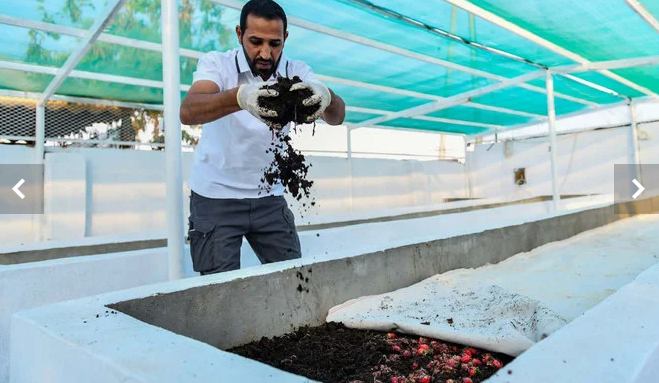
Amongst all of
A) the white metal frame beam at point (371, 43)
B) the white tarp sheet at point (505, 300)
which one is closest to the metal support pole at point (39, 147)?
the white metal frame beam at point (371, 43)

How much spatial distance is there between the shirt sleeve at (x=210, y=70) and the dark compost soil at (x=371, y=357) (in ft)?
3.51

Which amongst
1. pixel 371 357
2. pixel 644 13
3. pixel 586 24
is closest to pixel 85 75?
pixel 371 357

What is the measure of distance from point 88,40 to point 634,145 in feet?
38.8

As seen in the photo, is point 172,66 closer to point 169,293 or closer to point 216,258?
point 216,258

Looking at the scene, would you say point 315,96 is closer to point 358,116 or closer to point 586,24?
point 586,24

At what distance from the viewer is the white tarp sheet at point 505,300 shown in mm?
1515

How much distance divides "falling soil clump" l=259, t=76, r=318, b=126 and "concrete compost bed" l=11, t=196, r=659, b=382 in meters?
0.61

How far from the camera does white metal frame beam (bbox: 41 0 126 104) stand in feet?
11.6

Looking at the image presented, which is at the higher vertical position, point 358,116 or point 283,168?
point 358,116

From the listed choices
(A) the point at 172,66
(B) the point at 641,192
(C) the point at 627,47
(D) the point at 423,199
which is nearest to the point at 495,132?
(D) the point at 423,199

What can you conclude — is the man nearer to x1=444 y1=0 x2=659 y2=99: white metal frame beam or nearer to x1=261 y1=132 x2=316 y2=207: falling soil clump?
x1=261 y1=132 x2=316 y2=207: falling soil clump

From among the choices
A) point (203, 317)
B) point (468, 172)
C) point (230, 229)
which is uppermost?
point (468, 172)

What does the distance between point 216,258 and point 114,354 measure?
109cm

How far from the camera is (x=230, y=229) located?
1.99 meters
